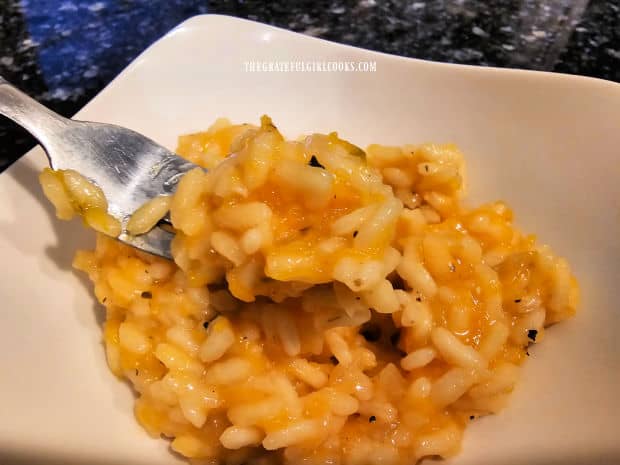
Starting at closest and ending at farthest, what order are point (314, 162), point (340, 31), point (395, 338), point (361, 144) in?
point (314, 162)
point (395, 338)
point (361, 144)
point (340, 31)

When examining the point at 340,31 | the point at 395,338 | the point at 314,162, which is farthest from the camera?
the point at 340,31

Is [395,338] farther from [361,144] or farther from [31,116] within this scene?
[31,116]

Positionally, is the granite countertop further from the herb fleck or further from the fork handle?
the herb fleck

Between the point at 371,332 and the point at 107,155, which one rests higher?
the point at 107,155

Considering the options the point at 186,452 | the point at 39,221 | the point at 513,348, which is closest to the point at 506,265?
the point at 513,348

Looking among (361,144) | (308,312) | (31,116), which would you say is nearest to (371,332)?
(308,312)

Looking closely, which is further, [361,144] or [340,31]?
[340,31]
